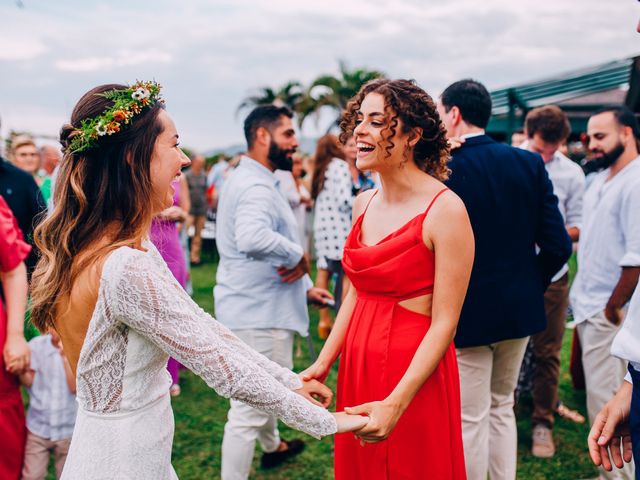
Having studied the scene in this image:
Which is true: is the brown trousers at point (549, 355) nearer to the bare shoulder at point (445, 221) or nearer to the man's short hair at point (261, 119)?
the man's short hair at point (261, 119)

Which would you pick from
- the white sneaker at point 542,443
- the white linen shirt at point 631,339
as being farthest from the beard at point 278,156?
the white sneaker at point 542,443

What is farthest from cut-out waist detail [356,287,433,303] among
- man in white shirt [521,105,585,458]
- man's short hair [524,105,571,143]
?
man's short hair [524,105,571,143]

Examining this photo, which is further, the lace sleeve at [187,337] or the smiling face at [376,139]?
the smiling face at [376,139]

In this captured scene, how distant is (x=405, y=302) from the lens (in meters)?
2.41

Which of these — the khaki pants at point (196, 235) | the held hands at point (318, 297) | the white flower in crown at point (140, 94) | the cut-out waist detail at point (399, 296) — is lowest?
the khaki pants at point (196, 235)

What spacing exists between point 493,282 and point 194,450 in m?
2.65

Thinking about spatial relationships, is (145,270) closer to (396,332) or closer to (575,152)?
(396,332)

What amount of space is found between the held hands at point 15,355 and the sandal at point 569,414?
414 centimetres

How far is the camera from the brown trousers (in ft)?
14.6

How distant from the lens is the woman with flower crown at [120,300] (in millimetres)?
1670

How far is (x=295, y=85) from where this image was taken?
3362 cm

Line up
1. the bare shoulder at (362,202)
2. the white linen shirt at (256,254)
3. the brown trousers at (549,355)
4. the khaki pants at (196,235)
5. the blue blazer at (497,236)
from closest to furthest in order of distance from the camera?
the bare shoulder at (362,202)
the blue blazer at (497,236)
the white linen shirt at (256,254)
the brown trousers at (549,355)
the khaki pants at (196,235)

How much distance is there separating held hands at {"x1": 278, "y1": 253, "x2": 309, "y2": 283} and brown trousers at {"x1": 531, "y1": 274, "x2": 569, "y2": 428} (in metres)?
2.03

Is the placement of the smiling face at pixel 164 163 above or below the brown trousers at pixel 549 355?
above
